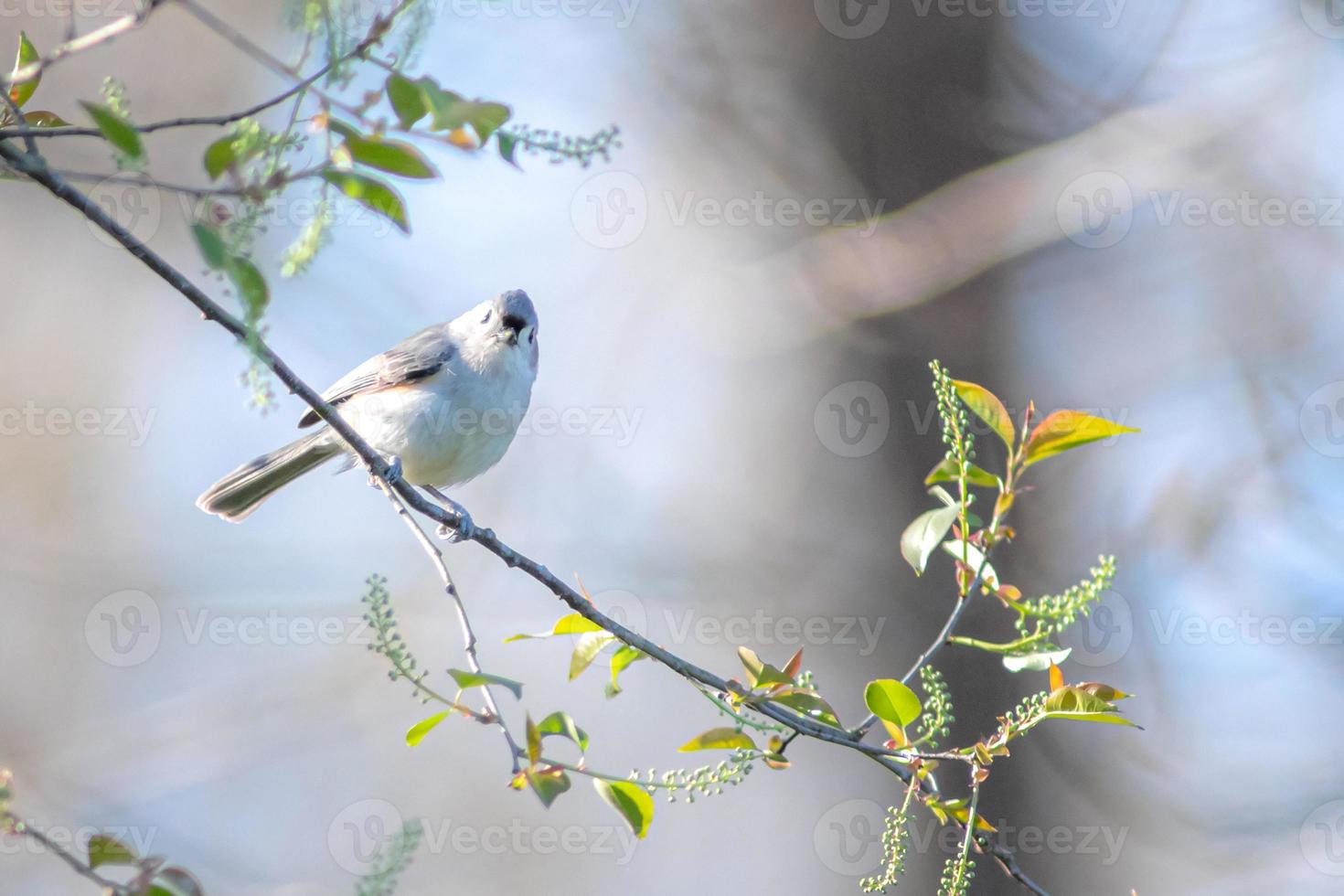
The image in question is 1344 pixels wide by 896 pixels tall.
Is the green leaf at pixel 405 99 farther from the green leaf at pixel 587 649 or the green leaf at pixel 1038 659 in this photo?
the green leaf at pixel 1038 659

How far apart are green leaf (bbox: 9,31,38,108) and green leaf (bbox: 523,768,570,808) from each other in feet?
3.82

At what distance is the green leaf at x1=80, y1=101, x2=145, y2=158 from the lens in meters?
1.02

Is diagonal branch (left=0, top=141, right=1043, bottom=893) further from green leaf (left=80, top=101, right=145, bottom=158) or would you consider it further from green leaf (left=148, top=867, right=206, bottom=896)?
green leaf (left=148, top=867, right=206, bottom=896)

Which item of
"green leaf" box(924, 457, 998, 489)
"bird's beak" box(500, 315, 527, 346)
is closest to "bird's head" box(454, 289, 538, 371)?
"bird's beak" box(500, 315, 527, 346)

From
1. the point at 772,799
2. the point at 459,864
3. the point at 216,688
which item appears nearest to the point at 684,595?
the point at 772,799

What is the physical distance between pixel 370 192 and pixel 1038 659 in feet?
4.37

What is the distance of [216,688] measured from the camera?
758 cm

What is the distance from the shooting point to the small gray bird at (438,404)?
3906 mm

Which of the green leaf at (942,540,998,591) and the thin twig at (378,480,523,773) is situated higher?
the green leaf at (942,540,998,591)

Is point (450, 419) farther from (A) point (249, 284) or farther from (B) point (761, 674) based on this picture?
(A) point (249, 284)

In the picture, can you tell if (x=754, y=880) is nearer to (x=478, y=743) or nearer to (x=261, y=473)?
(x=478, y=743)

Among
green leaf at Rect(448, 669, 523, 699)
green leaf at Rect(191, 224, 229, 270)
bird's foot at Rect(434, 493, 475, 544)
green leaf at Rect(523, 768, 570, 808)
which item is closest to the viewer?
green leaf at Rect(191, 224, 229, 270)

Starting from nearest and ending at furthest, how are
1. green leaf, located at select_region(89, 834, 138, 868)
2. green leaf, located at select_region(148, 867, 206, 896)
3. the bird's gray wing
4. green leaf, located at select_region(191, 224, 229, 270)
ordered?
1. green leaf, located at select_region(191, 224, 229, 270)
2. green leaf, located at select_region(148, 867, 206, 896)
3. green leaf, located at select_region(89, 834, 138, 868)
4. the bird's gray wing

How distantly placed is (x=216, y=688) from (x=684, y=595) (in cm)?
339
